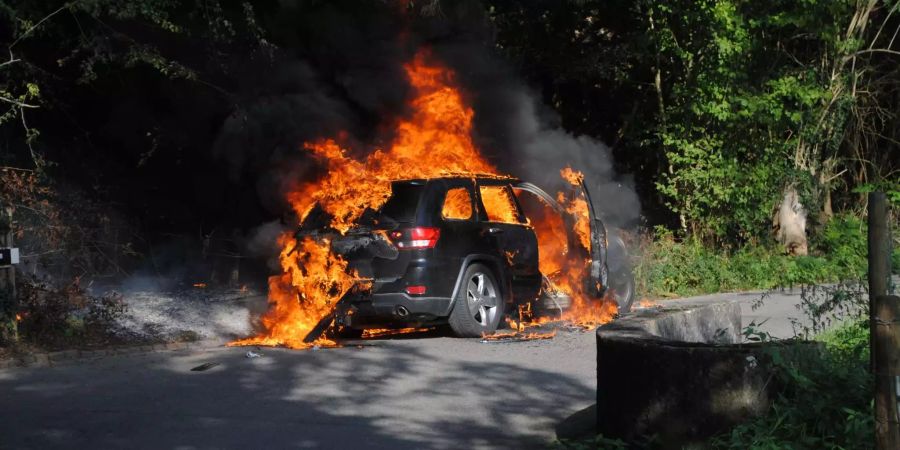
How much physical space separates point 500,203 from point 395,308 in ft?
7.56

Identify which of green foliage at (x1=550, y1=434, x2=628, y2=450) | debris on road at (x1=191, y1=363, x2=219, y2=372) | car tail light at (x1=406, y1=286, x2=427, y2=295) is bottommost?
green foliage at (x1=550, y1=434, x2=628, y2=450)

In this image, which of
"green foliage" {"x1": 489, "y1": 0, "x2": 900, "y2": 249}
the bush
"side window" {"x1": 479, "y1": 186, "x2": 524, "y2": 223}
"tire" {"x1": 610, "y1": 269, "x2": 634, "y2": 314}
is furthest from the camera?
"green foliage" {"x1": 489, "y1": 0, "x2": 900, "y2": 249}

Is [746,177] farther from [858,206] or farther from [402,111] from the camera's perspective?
[402,111]

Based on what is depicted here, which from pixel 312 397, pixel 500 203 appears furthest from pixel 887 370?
pixel 500 203

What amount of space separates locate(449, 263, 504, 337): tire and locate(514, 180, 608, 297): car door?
1.34m

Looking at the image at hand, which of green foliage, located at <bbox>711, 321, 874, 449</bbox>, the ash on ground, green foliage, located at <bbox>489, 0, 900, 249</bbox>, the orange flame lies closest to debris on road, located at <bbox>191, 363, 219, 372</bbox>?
the orange flame

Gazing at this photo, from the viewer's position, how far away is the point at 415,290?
36.1 feet

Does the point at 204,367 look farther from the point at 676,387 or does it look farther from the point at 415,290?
the point at 676,387

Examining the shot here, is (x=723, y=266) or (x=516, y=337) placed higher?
(x=723, y=266)

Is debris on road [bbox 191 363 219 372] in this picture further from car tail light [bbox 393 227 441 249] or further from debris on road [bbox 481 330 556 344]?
debris on road [bbox 481 330 556 344]

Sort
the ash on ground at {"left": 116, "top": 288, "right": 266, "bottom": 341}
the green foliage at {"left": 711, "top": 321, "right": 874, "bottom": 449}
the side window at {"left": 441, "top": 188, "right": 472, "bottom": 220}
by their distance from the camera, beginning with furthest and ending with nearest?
the ash on ground at {"left": 116, "top": 288, "right": 266, "bottom": 341}
the side window at {"left": 441, "top": 188, "right": 472, "bottom": 220}
the green foliage at {"left": 711, "top": 321, "right": 874, "bottom": 449}

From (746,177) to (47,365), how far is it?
567 inches

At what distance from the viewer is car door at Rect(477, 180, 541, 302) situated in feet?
39.3

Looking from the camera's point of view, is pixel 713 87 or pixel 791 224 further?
pixel 791 224
